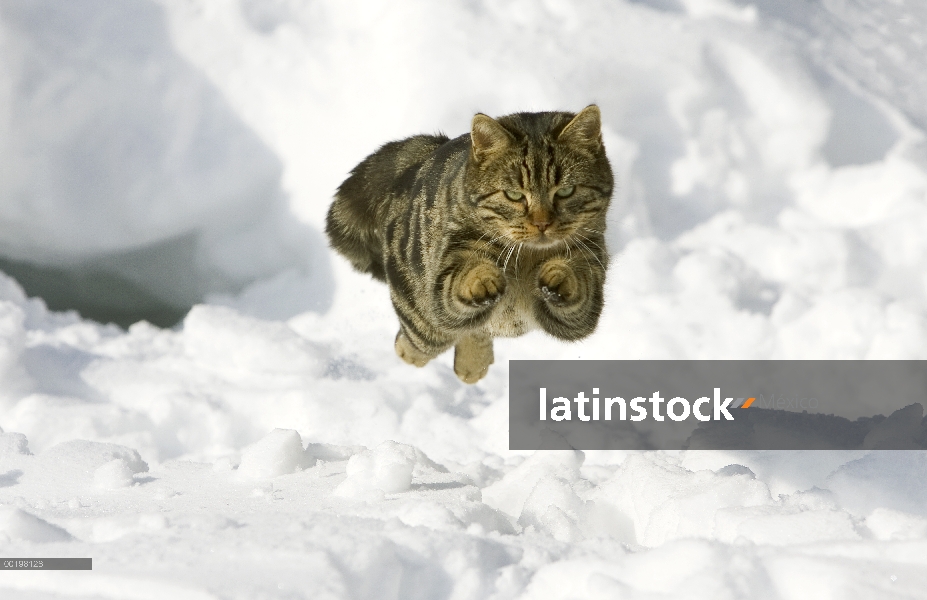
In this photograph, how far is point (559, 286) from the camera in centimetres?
245

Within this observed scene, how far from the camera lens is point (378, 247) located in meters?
3.47

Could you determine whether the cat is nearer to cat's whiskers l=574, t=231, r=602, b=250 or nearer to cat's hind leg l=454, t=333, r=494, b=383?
cat's whiskers l=574, t=231, r=602, b=250

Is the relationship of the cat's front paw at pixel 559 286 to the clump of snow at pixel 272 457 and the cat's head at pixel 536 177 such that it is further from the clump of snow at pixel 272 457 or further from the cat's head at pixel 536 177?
the clump of snow at pixel 272 457

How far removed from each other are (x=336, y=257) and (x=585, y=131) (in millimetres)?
2328

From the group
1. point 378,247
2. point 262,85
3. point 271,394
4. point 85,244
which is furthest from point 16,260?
point 378,247

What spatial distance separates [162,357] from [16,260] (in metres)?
1.36

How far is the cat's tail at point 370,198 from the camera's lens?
339cm

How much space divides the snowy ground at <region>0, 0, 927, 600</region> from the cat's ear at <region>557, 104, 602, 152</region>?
98 cm

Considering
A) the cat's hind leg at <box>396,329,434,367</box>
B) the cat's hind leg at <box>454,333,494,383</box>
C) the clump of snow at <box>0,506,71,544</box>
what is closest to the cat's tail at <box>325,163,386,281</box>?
the cat's hind leg at <box>396,329,434,367</box>

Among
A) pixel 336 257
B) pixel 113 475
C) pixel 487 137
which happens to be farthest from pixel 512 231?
pixel 336 257

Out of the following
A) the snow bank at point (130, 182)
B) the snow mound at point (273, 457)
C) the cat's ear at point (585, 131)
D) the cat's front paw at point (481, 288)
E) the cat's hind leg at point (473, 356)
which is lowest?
the snow mound at point (273, 457)

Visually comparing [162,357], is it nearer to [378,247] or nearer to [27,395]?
[27,395]

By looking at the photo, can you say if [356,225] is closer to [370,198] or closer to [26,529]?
[370,198]

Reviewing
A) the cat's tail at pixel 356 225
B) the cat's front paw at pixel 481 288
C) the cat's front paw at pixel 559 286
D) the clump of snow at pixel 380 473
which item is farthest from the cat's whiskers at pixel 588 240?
the cat's tail at pixel 356 225
